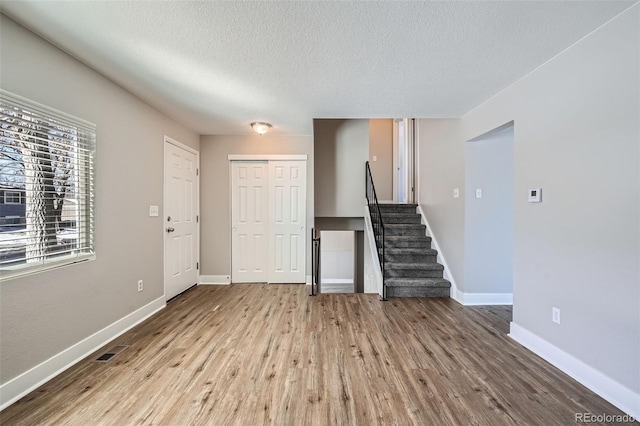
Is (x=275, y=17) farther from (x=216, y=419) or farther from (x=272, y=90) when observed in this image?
(x=216, y=419)

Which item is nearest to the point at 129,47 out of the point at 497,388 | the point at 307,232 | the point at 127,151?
the point at 127,151

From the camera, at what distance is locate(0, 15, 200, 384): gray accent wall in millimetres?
1707

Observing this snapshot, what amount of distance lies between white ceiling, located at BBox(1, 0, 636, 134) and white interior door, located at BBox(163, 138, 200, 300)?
953mm

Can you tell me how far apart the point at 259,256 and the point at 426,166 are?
3224 millimetres

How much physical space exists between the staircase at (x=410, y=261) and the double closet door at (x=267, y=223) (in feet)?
4.74

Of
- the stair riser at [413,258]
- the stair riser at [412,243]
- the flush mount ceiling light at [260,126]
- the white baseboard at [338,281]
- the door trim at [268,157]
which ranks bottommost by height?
the white baseboard at [338,281]

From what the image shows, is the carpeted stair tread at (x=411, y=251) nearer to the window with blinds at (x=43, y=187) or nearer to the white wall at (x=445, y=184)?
the white wall at (x=445, y=184)

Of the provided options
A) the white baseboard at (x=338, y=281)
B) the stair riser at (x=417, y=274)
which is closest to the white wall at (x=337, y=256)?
the white baseboard at (x=338, y=281)

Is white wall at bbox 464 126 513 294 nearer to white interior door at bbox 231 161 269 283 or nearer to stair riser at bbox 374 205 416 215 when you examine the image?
stair riser at bbox 374 205 416 215

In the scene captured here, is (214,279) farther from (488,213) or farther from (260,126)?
(488,213)

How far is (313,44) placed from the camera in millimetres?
1906

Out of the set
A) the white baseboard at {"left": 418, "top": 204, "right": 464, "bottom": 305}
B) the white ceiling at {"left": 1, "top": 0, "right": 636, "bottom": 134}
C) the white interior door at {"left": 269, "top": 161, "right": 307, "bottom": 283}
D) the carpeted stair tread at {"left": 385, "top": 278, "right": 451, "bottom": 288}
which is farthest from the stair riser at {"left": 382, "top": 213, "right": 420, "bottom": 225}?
the white ceiling at {"left": 1, "top": 0, "right": 636, "bottom": 134}

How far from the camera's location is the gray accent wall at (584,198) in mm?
1621

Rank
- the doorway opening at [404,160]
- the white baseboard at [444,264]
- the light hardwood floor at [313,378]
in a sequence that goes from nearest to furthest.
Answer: the light hardwood floor at [313,378], the white baseboard at [444,264], the doorway opening at [404,160]
